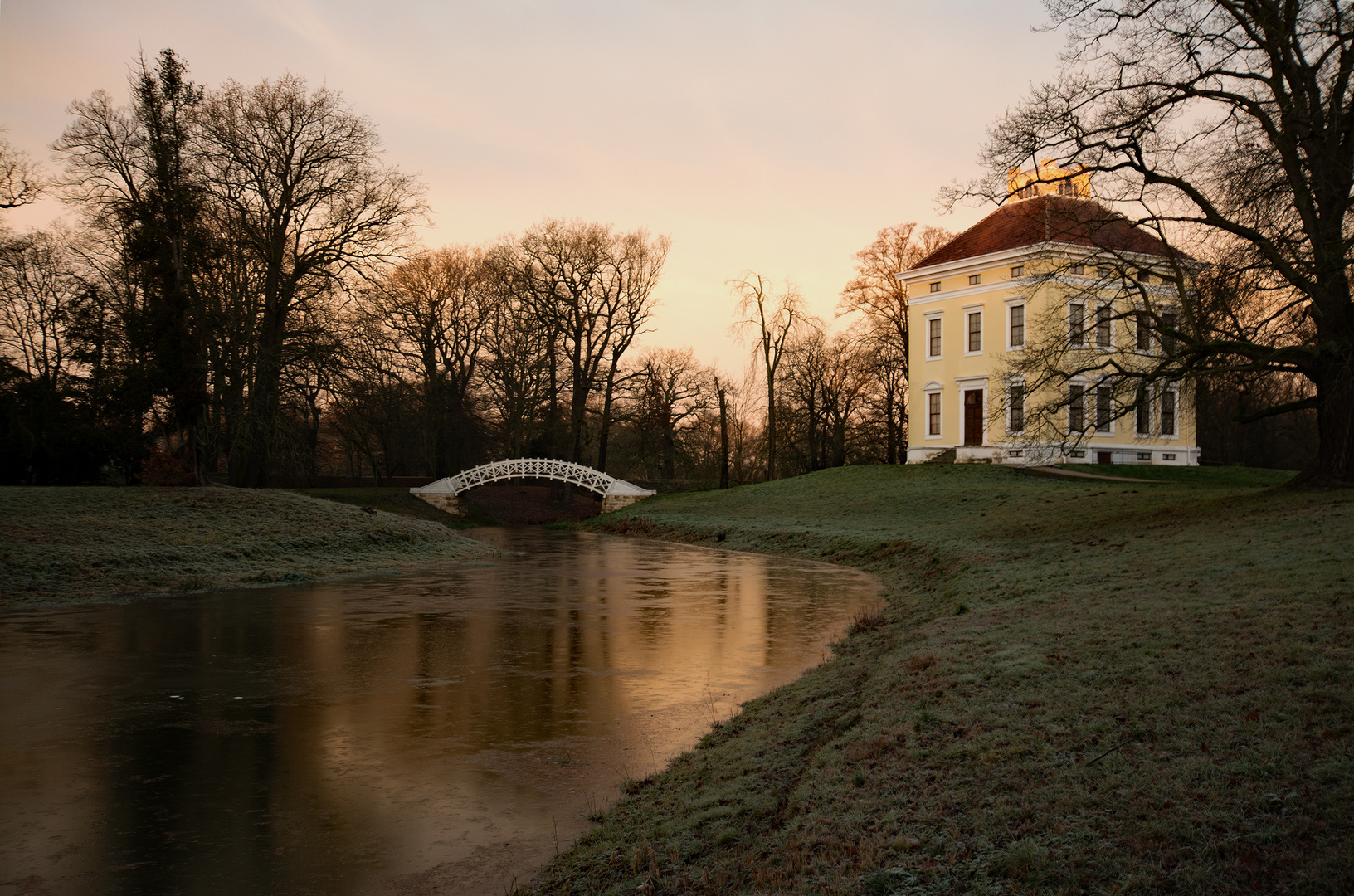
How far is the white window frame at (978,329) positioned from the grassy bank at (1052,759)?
30835 millimetres

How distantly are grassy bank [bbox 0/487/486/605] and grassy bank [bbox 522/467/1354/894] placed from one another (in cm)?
1353

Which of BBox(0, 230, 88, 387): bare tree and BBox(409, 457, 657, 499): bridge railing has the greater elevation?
BBox(0, 230, 88, 387): bare tree

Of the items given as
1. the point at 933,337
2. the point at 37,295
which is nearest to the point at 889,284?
the point at 933,337

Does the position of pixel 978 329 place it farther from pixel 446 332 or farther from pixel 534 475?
pixel 446 332

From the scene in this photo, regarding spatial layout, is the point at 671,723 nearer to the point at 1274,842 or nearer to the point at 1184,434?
the point at 1274,842

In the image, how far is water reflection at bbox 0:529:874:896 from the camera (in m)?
5.57

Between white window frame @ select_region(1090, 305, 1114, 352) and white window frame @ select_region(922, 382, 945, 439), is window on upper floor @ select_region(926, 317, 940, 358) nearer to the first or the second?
white window frame @ select_region(922, 382, 945, 439)

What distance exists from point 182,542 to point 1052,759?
19523mm

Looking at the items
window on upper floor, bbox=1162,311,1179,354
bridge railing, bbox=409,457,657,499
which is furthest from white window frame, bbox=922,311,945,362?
window on upper floor, bbox=1162,311,1179,354

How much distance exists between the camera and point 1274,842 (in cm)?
436

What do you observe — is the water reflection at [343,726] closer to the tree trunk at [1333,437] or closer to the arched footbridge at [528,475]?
the tree trunk at [1333,437]

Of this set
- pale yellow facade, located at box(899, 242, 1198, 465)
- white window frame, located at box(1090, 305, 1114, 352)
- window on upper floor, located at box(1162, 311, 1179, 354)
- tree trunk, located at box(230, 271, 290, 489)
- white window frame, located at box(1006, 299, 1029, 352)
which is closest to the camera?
window on upper floor, located at box(1162, 311, 1179, 354)

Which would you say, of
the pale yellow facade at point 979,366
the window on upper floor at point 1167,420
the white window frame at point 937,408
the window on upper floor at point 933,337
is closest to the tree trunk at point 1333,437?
the pale yellow facade at point 979,366

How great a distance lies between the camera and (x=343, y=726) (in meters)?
8.42
